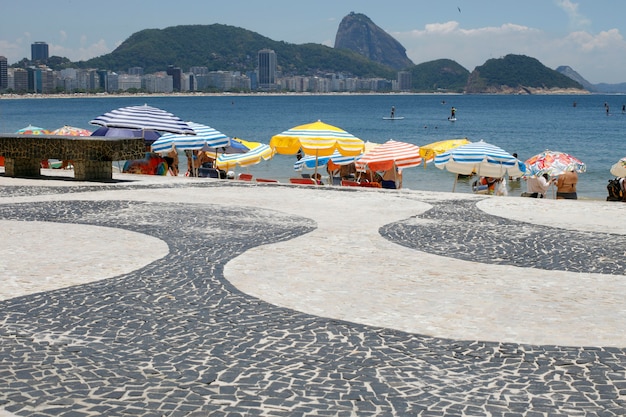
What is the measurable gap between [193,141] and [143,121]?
1345mm

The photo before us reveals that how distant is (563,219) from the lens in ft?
42.9

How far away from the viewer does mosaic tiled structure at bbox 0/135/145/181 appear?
58.0 feet

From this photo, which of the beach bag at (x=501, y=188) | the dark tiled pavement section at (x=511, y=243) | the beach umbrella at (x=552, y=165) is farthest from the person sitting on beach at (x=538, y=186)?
the dark tiled pavement section at (x=511, y=243)

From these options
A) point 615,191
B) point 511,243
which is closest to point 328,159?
point 615,191

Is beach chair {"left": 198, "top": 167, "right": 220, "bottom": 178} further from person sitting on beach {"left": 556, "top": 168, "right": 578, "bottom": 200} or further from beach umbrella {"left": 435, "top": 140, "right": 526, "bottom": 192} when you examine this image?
person sitting on beach {"left": 556, "top": 168, "right": 578, "bottom": 200}

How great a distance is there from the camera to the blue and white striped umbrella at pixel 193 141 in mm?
19766

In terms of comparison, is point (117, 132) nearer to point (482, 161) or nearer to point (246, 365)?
point (482, 161)

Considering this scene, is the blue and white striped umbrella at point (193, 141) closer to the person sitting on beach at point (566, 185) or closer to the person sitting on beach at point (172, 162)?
the person sitting on beach at point (172, 162)

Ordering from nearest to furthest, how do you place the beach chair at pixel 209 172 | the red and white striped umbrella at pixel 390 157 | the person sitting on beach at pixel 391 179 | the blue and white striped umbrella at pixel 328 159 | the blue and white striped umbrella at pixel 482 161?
the blue and white striped umbrella at pixel 482 161 → the red and white striped umbrella at pixel 390 157 → the person sitting on beach at pixel 391 179 → the beach chair at pixel 209 172 → the blue and white striped umbrella at pixel 328 159

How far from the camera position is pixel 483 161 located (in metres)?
18.2

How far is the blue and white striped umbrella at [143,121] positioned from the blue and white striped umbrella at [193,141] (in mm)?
190

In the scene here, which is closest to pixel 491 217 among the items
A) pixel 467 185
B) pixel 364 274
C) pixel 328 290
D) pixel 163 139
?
pixel 364 274

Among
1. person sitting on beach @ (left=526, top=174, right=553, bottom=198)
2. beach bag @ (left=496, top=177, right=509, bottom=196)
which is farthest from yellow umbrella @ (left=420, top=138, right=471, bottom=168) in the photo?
person sitting on beach @ (left=526, top=174, right=553, bottom=198)

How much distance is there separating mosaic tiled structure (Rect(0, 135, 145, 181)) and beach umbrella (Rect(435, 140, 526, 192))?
708 cm
